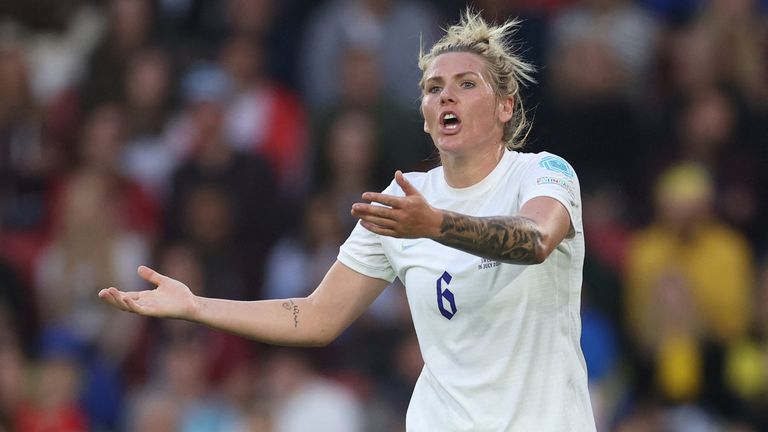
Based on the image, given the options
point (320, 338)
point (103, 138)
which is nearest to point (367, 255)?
point (320, 338)

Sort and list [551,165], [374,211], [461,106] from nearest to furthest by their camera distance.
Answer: [374,211] < [551,165] < [461,106]

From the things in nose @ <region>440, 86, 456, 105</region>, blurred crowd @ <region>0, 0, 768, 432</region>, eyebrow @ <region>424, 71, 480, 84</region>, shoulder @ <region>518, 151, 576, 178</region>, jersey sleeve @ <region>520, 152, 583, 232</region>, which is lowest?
blurred crowd @ <region>0, 0, 768, 432</region>

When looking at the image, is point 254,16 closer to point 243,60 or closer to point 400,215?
point 243,60

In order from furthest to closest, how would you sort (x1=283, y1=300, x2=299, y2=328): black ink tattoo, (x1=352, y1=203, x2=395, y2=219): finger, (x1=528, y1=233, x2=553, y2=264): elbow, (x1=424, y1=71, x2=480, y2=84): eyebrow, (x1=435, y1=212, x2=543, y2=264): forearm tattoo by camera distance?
(x1=283, y1=300, x2=299, y2=328): black ink tattoo, (x1=424, y1=71, x2=480, y2=84): eyebrow, (x1=528, y1=233, x2=553, y2=264): elbow, (x1=435, y1=212, x2=543, y2=264): forearm tattoo, (x1=352, y1=203, x2=395, y2=219): finger

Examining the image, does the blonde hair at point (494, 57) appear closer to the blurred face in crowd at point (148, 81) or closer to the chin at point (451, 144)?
the chin at point (451, 144)

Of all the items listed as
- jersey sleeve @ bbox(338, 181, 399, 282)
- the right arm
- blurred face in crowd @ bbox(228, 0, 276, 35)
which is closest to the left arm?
jersey sleeve @ bbox(338, 181, 399, 282)

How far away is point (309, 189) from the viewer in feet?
30.0

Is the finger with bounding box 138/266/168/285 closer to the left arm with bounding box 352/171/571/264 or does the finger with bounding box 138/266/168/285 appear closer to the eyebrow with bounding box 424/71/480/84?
the left arm with bounding box 352/171/571/264

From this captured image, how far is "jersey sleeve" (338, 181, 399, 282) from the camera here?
4.90 metres

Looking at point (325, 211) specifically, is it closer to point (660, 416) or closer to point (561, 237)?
point (660, 416)

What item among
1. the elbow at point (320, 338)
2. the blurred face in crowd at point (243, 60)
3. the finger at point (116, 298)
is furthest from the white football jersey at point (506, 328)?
the blurred face in crowd at point (243, 60)

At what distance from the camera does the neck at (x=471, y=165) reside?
4.68 meters

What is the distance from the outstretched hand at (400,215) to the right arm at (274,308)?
1.06 m

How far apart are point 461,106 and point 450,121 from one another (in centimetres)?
8
